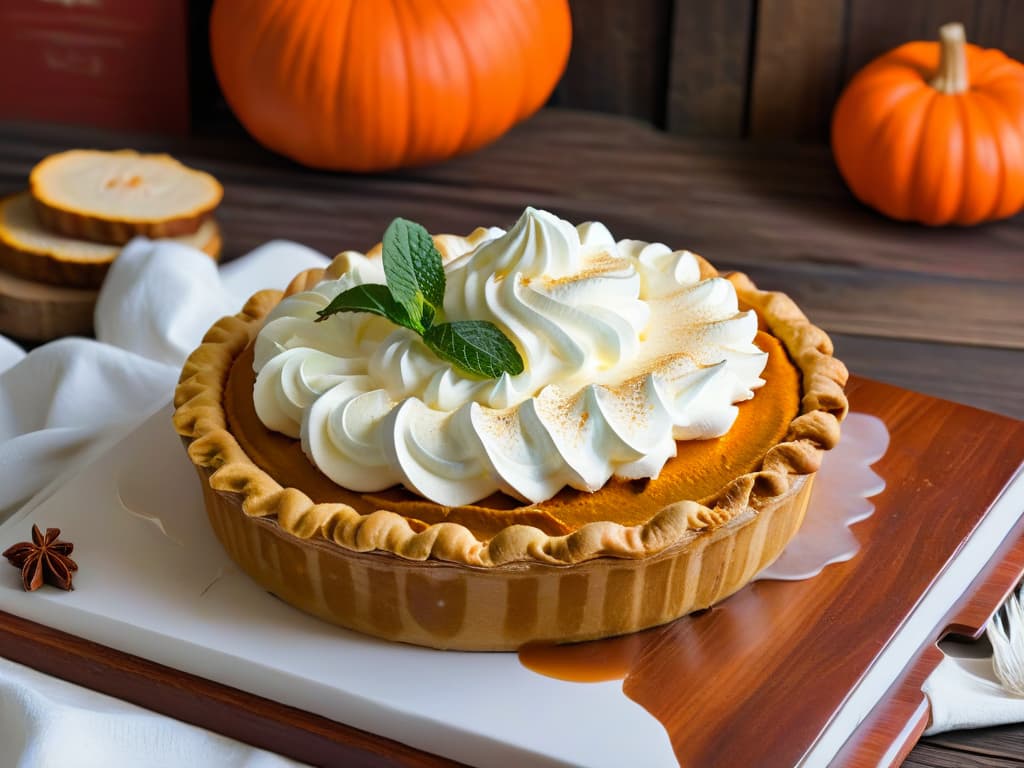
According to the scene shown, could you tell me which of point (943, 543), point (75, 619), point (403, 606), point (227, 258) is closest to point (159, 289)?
point (227, 258)

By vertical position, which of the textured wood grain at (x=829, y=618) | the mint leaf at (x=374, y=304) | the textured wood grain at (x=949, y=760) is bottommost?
the textured wood grain at (x=949, y=760)

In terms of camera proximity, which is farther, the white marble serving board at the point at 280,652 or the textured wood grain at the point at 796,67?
the textured wood grain at the point at 796,67

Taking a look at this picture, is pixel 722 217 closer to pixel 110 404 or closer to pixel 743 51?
pixel 743 51

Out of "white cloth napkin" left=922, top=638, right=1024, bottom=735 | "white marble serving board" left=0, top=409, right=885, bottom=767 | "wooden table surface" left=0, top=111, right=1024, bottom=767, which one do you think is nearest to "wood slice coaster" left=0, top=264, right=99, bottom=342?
"wooden table surface" left=0, top=111, right=1024, bottom=767

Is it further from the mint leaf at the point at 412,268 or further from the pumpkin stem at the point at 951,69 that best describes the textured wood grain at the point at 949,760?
the pumpkin stem at the point at 951,69

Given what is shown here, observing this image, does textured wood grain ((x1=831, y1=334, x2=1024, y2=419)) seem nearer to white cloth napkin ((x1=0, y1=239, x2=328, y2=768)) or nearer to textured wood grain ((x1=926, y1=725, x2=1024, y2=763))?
Result: textured wood grain ((x1=926, y1=725, x2=1024, y2=763))

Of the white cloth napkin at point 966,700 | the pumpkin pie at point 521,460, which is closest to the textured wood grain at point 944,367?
the pumpkin pie at point 521,460

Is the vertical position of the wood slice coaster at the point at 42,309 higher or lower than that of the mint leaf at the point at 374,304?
lower
